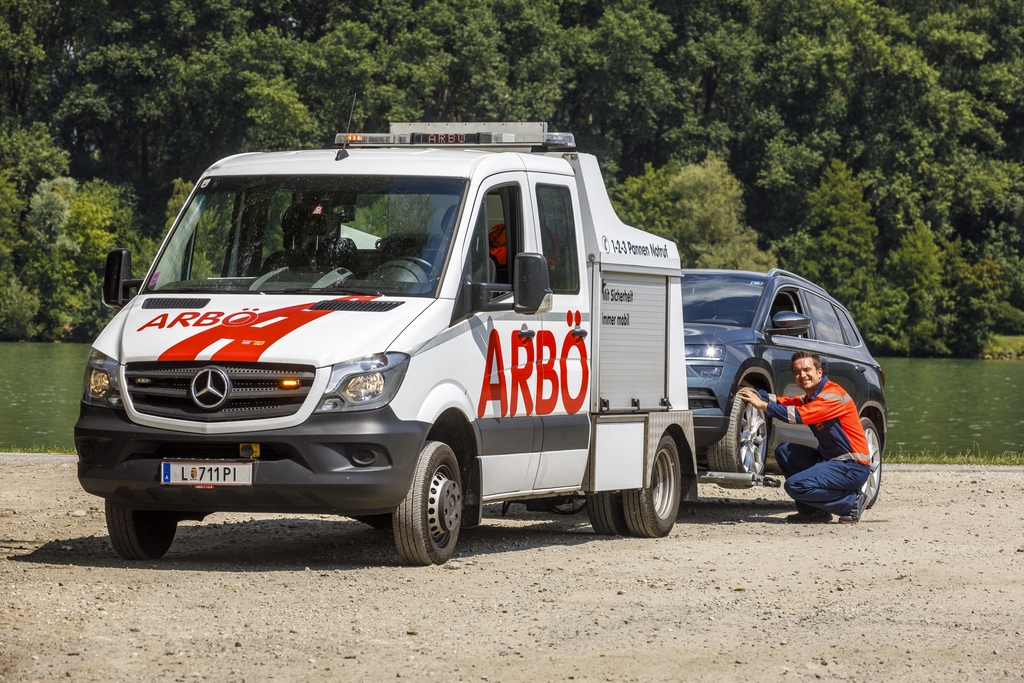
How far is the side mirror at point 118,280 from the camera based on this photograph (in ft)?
29.6

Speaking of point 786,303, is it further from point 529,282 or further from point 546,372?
point 529,282

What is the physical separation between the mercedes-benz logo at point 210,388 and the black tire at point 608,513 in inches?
140

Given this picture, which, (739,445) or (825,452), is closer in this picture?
(739,445)

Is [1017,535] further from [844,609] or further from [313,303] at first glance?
[313,303]

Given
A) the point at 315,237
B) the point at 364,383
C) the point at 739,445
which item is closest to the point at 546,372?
the point at 315,237

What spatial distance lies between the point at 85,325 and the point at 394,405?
224ft

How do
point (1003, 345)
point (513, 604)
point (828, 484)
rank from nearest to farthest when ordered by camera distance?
point (513, 604) < point (828, 484) < point (1003, 345)

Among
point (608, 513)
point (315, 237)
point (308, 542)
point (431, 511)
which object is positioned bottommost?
point (308, 542)

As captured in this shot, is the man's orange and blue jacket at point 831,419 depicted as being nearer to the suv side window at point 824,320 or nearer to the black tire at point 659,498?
the black tire at point 659,498

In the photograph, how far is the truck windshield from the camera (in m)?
8.63

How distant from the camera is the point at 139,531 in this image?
8734mm

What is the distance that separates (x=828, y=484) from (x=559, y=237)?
381 centimetres

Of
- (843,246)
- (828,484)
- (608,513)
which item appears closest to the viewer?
(608,513)

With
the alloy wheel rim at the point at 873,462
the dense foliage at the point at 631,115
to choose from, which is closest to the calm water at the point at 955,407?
the dense foliage at the point at 631,115
